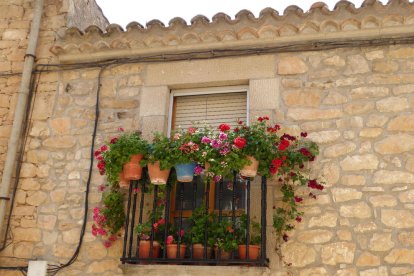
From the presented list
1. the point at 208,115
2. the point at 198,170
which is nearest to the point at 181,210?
the point at 198,170

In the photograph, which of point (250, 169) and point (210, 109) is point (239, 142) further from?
point (210, 109)

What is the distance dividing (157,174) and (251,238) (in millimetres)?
987

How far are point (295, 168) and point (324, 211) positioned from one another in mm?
457

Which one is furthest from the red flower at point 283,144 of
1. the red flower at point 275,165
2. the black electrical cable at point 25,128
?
the black electrical cable at point 25,128

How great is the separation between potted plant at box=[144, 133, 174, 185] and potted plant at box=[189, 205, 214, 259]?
0.41 meters

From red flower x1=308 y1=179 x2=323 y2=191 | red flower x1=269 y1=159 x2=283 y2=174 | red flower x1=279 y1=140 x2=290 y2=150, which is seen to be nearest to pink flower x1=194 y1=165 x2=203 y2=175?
red flower x1=269 y1=159 x2=283 y2=174

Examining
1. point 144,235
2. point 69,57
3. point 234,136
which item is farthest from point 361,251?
point 69,57

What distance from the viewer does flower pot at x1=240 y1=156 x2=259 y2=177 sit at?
4.29 metres

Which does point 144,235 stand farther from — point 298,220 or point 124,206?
point 298,220

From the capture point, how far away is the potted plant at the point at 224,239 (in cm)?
422

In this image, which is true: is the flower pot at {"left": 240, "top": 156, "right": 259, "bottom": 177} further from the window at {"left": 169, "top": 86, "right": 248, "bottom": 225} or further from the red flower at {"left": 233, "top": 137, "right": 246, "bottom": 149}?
the window at {"left": 169, "top": 86, "right": 248, "bottom": 225}

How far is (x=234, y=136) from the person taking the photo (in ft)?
14.4

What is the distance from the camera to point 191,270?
13.8ft

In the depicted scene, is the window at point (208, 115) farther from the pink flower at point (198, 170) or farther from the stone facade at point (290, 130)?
the pink flower at point (198, 170)
